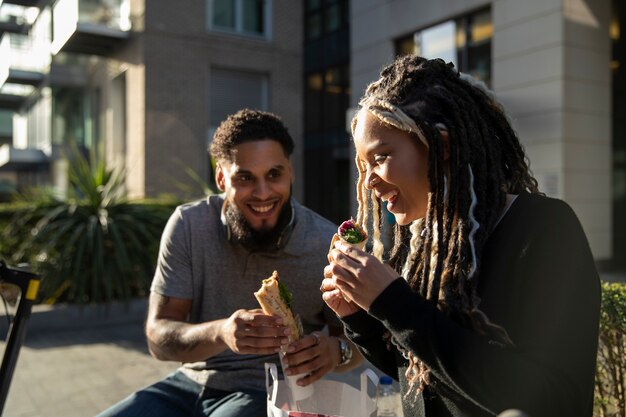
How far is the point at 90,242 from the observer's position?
721 cm

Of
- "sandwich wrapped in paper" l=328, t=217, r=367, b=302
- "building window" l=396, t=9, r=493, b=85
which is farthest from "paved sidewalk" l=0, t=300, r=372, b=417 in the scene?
"building window" l=396, t=9, r=493, b=85

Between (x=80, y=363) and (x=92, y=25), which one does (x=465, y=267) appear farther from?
(x=92, y=25)

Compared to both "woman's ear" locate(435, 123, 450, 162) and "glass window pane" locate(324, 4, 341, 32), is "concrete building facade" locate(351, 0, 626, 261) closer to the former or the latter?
"glass window pane" locate(324, 4, 341, 32)

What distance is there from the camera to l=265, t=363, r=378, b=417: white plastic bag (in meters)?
1.99

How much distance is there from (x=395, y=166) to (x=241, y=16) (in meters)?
19.8

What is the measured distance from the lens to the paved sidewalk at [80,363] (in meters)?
4.50

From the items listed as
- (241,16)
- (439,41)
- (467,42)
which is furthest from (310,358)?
(241,16)

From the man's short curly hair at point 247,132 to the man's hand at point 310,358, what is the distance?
942mm

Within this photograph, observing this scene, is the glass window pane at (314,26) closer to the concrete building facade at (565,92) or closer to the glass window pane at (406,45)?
the glass window pane at (406,45)

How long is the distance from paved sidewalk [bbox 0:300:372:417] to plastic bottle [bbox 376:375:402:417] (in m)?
0.15

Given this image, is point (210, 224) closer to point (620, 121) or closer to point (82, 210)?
point (82, 210)

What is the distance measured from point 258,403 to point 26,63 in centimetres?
2666

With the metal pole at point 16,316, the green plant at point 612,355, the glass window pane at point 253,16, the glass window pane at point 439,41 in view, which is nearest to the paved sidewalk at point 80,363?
the metal pole at point 16,316

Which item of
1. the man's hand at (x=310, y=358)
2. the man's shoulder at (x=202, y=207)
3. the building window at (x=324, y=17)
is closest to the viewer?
the man's hand at (x=310, y=358)
